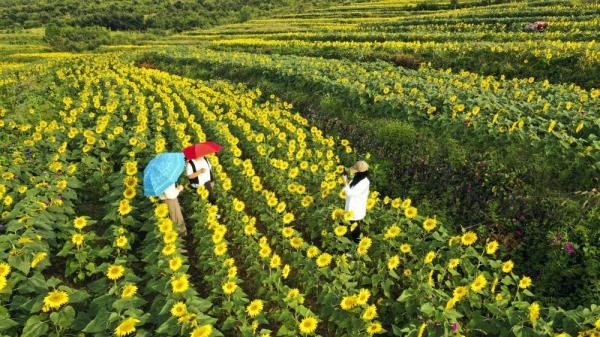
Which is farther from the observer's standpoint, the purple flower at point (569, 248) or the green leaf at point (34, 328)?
the purple flower at point (569, 248)

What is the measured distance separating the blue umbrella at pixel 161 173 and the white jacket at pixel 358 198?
293 cm

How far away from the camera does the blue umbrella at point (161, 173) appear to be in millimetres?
5352

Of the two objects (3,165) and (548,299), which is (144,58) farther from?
(548,299)

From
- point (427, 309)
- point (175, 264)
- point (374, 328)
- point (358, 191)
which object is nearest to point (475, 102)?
point (358, 191)

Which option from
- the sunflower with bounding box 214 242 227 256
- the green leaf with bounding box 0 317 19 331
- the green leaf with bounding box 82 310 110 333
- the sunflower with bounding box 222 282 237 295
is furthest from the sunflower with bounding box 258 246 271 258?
the green leaf with bounding box 0 317 19 331

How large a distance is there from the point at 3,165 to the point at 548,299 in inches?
440

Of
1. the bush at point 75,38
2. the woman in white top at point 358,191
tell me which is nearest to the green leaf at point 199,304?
the woman in white top at point 358,191

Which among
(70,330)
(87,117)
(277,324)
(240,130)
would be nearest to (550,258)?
(277,324)

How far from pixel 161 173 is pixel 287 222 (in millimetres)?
2254

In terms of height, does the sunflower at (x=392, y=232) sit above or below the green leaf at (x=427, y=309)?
above

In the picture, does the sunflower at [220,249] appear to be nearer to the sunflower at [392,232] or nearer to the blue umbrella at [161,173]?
the blue umbrella at [161,173]

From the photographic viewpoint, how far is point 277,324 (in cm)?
473

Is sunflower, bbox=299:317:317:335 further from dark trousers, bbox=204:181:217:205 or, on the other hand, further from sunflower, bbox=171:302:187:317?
dark trousers, bbox=204:181:217:205

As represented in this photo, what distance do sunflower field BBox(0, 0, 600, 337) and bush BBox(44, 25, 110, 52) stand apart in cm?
4792
